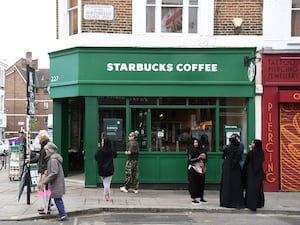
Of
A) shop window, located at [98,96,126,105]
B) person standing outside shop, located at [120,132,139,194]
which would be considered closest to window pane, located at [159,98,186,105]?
shop window, located at [98,96,126,105]

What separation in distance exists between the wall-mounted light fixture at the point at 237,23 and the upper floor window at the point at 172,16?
3.83ft

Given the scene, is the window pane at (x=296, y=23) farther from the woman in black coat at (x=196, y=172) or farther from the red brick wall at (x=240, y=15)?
the woman in black coat at (x=196, y=172)

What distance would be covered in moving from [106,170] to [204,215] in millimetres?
2658

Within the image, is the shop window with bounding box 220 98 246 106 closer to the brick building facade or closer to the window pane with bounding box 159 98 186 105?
the window pane with bounding box 159 98 186 105

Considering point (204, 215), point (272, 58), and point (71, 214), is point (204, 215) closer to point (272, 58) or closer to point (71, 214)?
point (71, 214)

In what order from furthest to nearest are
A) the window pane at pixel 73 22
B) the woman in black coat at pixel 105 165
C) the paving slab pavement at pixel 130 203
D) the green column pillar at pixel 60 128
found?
the green column pillar at pixel 60 128
the window pane at pixel 73 22
the woman in black coat at pixel 105 165
the paving slab pavement at pixel 130 203

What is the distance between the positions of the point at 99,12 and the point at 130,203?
5.93 metres

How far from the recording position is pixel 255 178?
11.2 metres

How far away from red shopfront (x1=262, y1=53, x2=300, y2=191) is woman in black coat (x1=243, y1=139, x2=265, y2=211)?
105 inches

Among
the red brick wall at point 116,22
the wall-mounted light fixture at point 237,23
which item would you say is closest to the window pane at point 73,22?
the red brick wall at point 116,22

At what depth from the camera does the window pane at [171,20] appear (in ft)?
46.6

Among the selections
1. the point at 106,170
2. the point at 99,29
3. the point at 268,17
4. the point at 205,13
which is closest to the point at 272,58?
the point at 268,17

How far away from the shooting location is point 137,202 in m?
11.5

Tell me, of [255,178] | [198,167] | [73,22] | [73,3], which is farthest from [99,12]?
[255,178]
